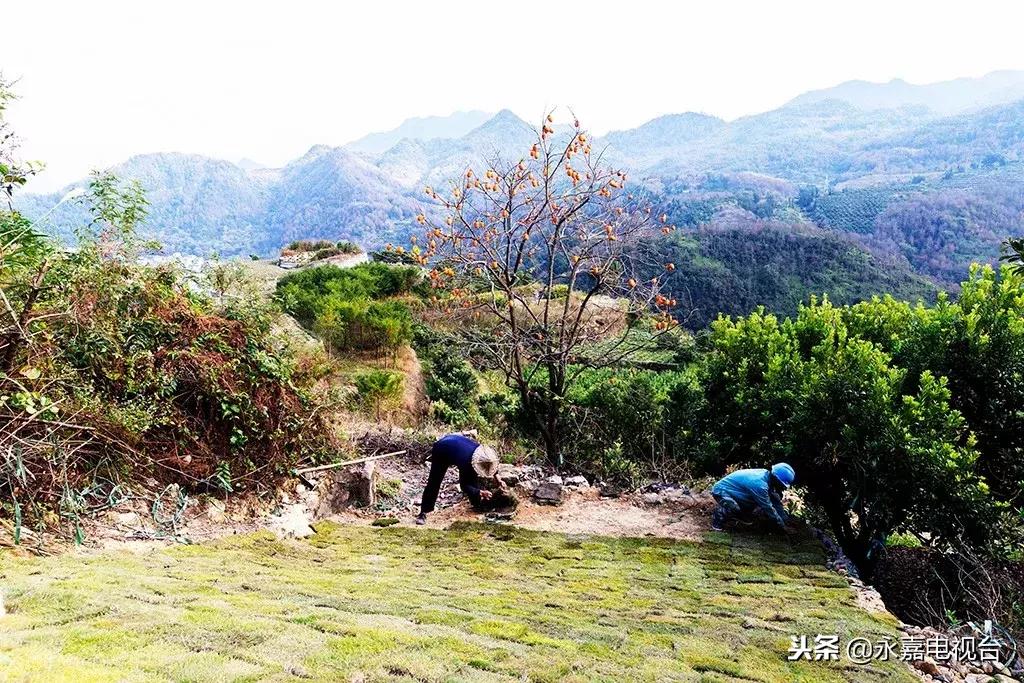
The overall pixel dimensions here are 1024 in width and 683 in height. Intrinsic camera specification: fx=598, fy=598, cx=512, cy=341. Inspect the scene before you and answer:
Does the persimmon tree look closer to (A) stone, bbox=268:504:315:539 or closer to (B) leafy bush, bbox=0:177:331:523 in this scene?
(B) leafy bush, bbox=0:177:331:523

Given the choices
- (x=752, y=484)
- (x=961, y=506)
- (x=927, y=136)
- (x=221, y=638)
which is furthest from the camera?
(x=927, y=136)

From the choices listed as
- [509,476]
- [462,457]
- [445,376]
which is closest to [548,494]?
[509,476]

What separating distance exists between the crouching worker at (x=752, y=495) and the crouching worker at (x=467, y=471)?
2341 millimetres

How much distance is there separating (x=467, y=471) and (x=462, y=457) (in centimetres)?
21

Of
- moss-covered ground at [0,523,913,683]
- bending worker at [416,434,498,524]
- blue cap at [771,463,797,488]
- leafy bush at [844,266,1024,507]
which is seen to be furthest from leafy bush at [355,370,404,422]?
Result: leafy bush at [844,266,1024,507]

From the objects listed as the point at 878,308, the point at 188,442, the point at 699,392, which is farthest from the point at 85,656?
the point at 878,308

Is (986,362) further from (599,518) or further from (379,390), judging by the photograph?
(379,390)

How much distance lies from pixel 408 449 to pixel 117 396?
4.30 meters

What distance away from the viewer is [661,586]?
4.67m

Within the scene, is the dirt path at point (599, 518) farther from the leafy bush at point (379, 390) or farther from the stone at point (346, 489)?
the leafy bush at point (379, 390)

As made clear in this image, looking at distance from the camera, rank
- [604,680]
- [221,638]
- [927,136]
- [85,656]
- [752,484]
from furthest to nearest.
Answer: [927,136], [752,484], [604,680], [221,638], [85,656]

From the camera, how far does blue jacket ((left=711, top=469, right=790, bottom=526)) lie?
5984 millimetres

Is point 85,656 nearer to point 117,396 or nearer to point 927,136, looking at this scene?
point 117,396

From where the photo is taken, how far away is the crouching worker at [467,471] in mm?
6629
